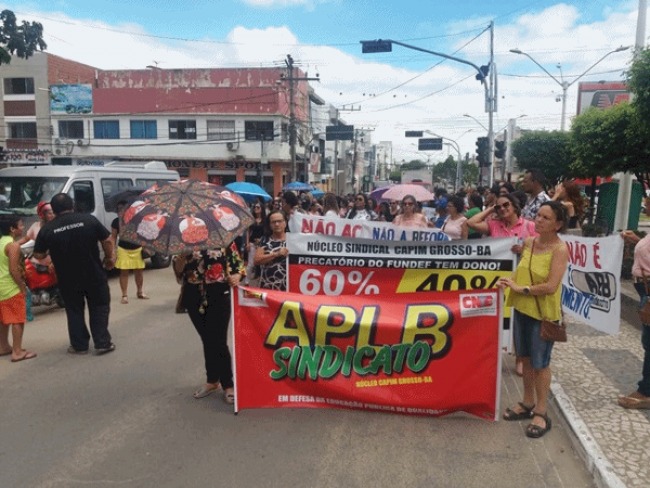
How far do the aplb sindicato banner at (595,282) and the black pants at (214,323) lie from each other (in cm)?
322

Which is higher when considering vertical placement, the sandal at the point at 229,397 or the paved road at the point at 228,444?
the sandal at the point at 229,397

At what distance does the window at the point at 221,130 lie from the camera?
1699 inches

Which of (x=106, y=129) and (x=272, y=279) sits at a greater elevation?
(x=106, y=129)

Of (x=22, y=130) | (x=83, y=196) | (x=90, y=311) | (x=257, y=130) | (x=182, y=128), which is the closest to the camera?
(x=90, y=311)

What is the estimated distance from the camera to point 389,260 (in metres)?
5.46

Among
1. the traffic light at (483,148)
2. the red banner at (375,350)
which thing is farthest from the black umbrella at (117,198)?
the traffic light at (483,148)

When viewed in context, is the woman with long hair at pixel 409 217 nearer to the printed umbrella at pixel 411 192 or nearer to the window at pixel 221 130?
the printed umbrella at pixel 411 192

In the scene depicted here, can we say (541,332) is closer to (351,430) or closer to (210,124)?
(351,430)

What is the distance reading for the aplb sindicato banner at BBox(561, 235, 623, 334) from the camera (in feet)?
15.8

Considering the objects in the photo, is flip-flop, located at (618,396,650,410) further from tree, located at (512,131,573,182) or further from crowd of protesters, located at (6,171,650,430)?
tree, located at (512,131,573,182)

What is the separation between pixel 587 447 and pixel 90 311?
5.17 m

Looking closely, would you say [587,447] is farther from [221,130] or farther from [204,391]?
[221,130]

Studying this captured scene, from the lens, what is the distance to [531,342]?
4297 mm

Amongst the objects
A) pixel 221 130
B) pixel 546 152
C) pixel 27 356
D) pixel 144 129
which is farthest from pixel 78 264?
pixel 144 129
